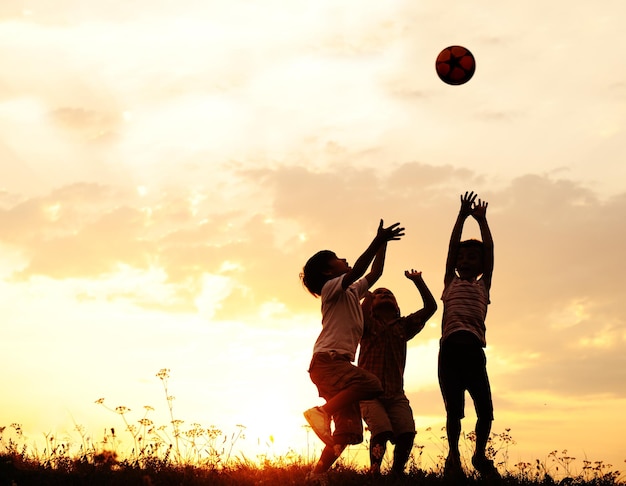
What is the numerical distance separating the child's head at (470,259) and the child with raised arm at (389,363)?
693 mm

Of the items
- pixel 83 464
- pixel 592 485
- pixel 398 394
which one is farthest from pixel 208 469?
pixel 592 485

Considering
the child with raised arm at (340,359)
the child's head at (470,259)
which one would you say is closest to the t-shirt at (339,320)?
the child with raised arm at (340,359)

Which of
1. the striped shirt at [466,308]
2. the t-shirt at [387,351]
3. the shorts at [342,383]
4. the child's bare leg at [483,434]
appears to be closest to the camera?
the shorts at [342,383]

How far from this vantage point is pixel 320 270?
970 centimetres

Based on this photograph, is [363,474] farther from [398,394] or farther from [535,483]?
[535,483]

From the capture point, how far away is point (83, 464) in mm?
8852

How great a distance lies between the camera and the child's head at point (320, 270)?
9.67m

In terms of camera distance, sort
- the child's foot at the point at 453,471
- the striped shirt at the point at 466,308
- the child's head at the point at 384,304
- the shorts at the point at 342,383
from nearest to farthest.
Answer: the shorts at the point at 342,383
the child's foot at the point at 453,471
the striped shirt at the point at 466,308
the child's head at the point at 384,304

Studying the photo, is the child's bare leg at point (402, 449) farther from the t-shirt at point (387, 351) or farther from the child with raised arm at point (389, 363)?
the t-shirt at point (387, 351)

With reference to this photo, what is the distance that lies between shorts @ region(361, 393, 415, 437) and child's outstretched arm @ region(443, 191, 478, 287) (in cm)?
153

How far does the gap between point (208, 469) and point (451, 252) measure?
3726mm

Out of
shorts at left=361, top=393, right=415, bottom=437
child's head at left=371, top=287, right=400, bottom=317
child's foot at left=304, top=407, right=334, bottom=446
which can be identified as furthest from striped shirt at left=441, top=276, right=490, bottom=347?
child's foot at left=304, top=407, right=334, bottom=446

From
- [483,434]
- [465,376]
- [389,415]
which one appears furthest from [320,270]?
[483,434]

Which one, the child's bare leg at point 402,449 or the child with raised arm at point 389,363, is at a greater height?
the child with raised arm at point 389,363
